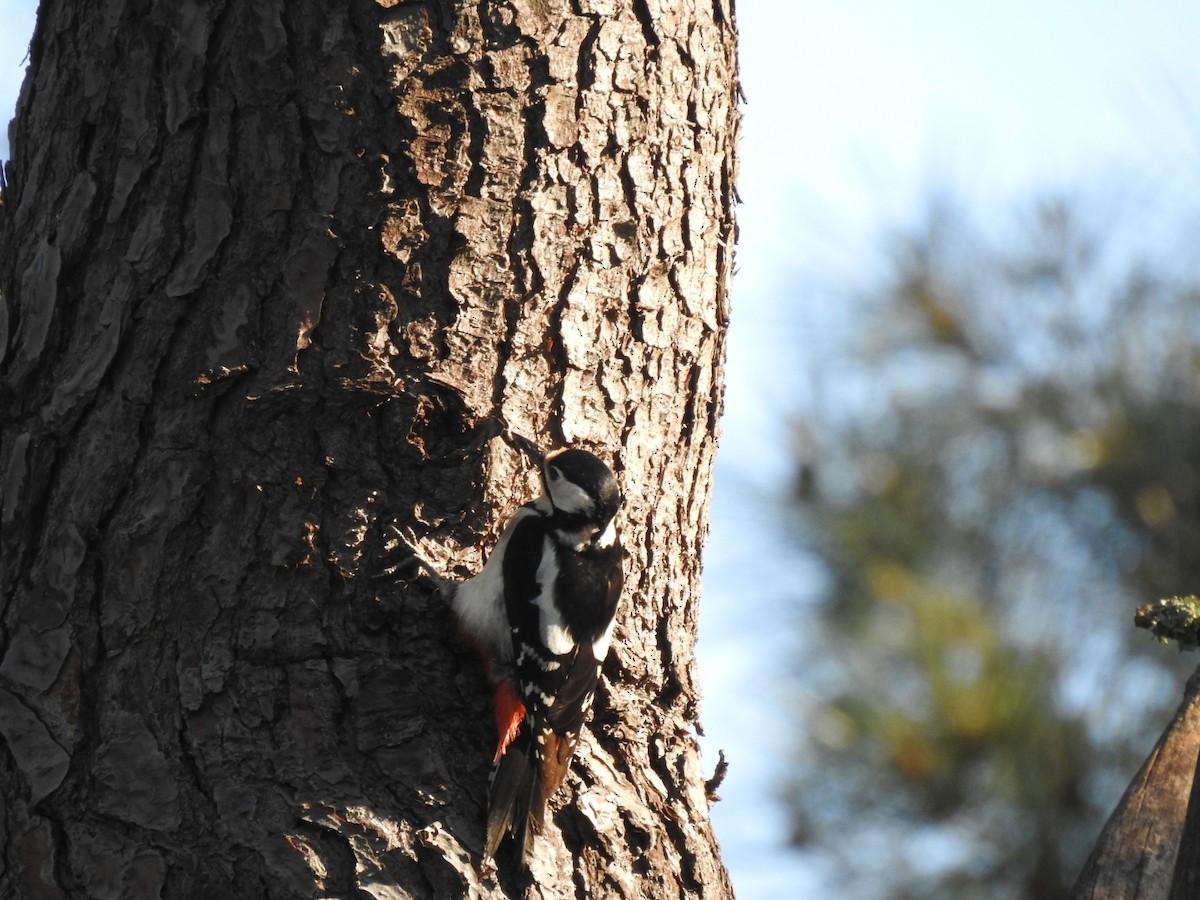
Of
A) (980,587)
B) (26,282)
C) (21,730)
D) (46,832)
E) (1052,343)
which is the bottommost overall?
(46,832)

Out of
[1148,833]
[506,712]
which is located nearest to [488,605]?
[506,712]

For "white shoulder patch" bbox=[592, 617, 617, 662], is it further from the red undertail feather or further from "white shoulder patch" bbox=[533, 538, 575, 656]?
the red undertail feather

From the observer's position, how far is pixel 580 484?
2.42 metres

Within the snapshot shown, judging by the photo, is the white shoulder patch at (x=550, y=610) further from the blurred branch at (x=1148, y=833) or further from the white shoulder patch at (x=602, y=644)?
the blurred branch at (x=1148, y=833)

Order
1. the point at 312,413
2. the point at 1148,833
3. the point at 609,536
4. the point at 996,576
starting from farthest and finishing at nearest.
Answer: the point at 996,576 < the point at 609,536 < the point at 312,413 < the point at 1148,833

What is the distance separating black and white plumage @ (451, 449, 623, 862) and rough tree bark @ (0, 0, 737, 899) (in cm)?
5

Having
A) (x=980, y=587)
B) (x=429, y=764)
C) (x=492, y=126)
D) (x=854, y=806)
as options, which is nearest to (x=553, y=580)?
(x=429, y=764)

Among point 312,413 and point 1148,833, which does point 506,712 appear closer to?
point 312,413

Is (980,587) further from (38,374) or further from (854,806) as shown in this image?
(38,374)

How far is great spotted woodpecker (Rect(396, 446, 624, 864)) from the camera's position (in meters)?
2.09

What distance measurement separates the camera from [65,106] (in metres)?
2.31

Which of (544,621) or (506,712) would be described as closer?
(506,712)

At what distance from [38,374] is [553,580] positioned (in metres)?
1.04

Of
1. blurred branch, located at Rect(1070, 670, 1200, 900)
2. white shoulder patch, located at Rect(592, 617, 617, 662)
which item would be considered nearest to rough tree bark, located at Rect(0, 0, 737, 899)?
white shoulder patch, located at Rect(592, 617, 617, 662)
